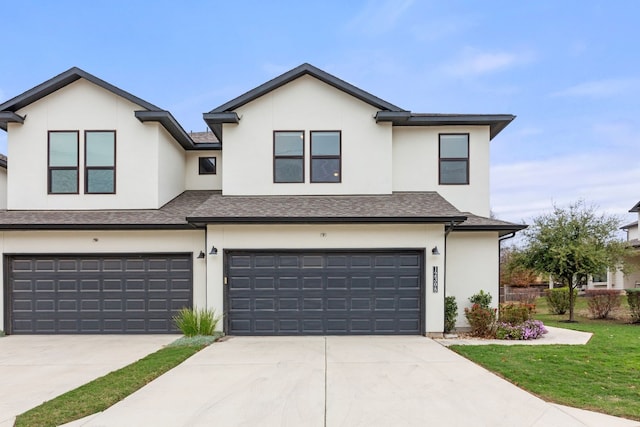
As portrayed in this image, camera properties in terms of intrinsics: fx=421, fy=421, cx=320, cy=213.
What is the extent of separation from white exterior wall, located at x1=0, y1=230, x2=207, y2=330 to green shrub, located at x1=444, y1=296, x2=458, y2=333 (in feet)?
22.3

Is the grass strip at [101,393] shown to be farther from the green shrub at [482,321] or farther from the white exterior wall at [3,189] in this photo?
the white exterior wall at [3,189]

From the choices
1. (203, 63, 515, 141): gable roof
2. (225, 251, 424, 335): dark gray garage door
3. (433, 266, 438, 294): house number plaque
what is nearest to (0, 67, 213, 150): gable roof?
(203, 63, 515, 141): gable roof

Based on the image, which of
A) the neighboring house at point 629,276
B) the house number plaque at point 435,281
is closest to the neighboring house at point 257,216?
the house number plaque at point 435,281

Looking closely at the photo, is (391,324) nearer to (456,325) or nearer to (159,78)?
(456,325)

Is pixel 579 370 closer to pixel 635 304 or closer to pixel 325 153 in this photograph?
pixel 325 153

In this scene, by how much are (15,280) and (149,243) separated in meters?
3.99

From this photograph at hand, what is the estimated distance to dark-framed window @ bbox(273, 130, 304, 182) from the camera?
1293 cm

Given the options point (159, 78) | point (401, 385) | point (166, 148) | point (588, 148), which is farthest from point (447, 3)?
point (588, 148)

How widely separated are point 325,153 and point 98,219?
271 inches

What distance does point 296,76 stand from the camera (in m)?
13.0

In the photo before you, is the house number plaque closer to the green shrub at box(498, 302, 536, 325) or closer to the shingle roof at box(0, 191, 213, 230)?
the green shrub at box(498, 302, 536, 325)

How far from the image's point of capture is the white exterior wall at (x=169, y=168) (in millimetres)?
13133

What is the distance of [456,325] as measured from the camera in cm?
1218

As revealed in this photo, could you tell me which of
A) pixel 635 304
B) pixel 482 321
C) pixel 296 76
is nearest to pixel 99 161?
pixel 296 76
